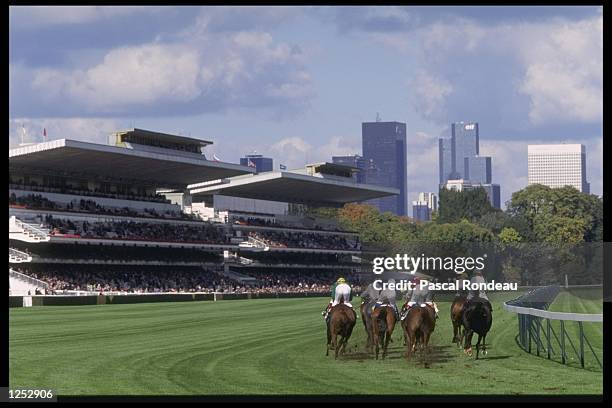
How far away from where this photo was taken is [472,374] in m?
13.9

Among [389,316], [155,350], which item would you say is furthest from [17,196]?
[389,316]

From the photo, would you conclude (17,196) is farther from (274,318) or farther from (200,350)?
(200,350)

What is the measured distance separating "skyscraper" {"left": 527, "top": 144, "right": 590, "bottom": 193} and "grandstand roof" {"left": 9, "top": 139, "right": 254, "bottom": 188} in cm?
2934

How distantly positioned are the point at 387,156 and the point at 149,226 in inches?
600

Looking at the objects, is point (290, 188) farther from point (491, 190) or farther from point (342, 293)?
point (342, 293)

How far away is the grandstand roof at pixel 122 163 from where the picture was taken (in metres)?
29.9

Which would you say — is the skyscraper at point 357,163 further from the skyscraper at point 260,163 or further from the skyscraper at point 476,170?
the skyscraper at point 476,170

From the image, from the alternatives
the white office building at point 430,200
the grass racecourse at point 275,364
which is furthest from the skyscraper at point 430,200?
the grass racecourse at point 275,364

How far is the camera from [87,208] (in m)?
30.1

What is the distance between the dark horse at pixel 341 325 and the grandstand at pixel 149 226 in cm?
678

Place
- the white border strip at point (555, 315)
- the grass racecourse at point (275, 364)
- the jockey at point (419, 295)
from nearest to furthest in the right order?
the grass racecourse at point (275, 364), the white border strip at point (555, 315), the jockey at point (419, 295)

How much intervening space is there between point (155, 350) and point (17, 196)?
36.0ft

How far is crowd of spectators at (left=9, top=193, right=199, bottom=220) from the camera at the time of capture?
26719mm
